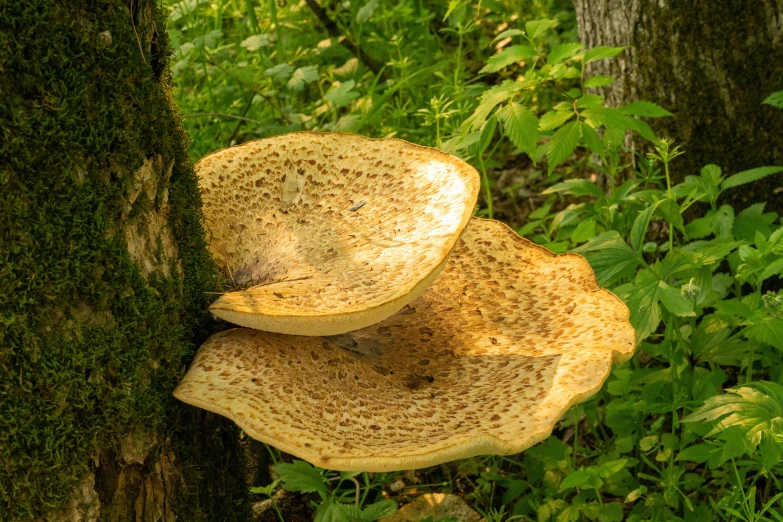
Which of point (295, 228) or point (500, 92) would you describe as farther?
point (500, 92)

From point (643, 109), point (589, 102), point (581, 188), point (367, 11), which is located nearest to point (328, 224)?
point (581, 188)

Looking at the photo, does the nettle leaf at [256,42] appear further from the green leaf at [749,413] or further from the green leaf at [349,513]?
the green leaf at [749,413]

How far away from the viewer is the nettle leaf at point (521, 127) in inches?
146

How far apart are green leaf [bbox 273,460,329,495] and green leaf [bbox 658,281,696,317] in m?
1.50

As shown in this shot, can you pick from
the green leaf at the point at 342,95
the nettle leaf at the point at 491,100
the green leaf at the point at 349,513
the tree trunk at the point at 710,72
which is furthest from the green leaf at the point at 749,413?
the green leaf at the point at 342,95

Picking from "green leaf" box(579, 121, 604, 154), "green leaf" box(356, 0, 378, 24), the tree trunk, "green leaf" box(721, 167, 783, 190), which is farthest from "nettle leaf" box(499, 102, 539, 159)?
"green leaf" box(356, 0, 378, 24)

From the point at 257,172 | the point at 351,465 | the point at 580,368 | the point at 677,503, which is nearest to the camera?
the point at 351,465

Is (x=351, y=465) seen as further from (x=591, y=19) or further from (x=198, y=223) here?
(x=591, y=19)

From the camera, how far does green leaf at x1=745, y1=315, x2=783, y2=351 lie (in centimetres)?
299

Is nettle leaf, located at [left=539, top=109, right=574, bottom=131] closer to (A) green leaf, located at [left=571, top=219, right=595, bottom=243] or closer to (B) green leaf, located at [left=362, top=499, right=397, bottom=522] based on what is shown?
(A) green leaf, located at [left=571, top=219, right=595, bottom=243]

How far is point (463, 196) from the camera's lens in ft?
9.20

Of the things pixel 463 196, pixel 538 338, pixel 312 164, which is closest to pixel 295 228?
pixel 312 164

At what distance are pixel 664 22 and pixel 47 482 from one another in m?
4.15

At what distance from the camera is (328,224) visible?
3.05m
